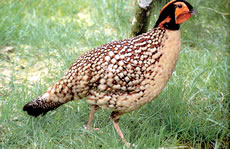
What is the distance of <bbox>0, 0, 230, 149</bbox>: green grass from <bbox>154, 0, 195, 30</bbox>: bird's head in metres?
0.95

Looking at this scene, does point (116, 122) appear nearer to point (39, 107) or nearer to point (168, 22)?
point (39, 107)

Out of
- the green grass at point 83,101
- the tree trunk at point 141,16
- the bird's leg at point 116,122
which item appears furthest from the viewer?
the tree trunk at point 141,16

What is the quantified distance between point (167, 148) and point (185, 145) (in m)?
0.35

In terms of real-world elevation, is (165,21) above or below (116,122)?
above

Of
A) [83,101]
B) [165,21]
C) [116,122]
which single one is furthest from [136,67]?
[83,101]

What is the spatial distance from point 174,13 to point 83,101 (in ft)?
5.02

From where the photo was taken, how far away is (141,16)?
3822 mm

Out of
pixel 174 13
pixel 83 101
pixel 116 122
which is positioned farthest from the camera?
pixel 83 101

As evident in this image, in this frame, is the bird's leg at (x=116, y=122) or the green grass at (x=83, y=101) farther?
the green grass at (x=83, y=101)

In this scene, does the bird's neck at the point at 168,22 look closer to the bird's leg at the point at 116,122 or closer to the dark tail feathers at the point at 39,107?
the bird's leg at the point at 116,122

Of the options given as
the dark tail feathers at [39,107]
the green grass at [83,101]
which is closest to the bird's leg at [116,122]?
the green grass at [83,101]

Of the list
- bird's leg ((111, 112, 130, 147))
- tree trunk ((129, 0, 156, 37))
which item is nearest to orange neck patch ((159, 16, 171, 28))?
tree trunk ((129, 0, 156, 37))

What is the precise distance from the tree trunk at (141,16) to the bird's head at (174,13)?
0.77 metres

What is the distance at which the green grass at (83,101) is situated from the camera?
3250 millimetres
